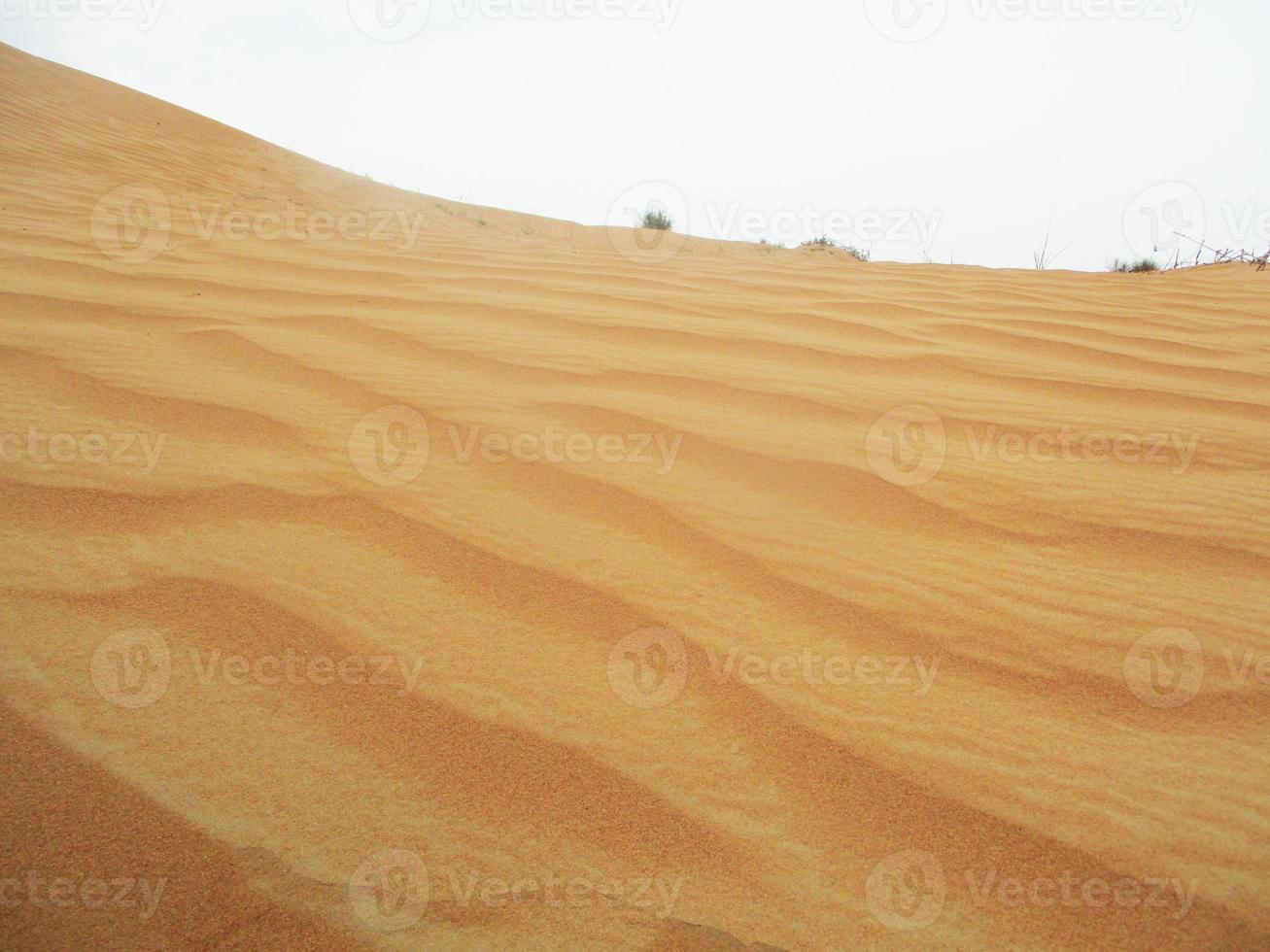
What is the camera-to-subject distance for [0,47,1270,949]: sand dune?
839mm

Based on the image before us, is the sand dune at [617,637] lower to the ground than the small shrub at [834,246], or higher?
lower

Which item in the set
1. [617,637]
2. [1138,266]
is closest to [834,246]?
[1138,266]

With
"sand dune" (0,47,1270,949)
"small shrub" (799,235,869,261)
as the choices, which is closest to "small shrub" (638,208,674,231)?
"small shrub" (799,235,869,261)

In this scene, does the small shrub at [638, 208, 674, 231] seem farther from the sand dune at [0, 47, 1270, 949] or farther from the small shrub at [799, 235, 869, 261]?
the sand dune at [0, 47, 1270, 949]

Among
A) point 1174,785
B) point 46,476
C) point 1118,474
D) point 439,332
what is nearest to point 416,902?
point 1174,785

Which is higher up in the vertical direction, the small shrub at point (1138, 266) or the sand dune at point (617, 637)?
the small shrub at point (1138, 266)

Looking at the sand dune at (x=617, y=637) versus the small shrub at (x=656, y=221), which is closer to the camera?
the sand dune at (x=617, y=637)

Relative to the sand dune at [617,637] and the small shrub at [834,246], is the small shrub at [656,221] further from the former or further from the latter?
the sand dune at [617,637]

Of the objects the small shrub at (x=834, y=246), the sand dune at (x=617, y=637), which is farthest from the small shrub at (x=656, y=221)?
the sand dune at (x=617, y=637)

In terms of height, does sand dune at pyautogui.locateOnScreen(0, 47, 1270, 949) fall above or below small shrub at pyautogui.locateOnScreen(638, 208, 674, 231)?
below

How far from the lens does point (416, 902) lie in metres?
0.82

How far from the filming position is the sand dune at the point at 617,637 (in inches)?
33.0

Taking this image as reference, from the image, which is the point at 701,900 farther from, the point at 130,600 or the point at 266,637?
the point at 130,600

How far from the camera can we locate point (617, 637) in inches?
48.3
